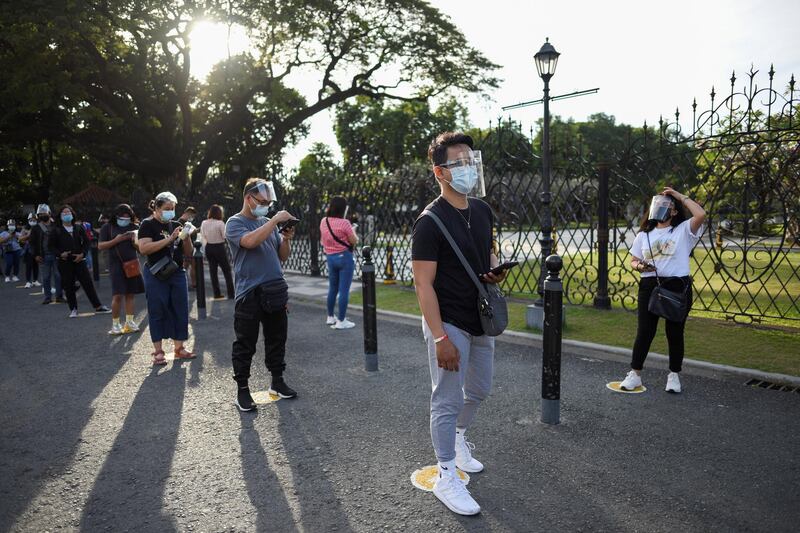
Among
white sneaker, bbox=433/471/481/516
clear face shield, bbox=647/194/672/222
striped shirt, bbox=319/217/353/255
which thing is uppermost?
clear face shield, bbox=647/194/672/222

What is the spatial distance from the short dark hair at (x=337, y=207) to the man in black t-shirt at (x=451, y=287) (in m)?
4.86

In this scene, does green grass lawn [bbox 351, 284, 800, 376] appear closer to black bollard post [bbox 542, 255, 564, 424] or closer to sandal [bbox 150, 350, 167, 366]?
black bollard post [bbox 542, 255, 564, 424]

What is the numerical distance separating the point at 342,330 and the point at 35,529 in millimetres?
5268

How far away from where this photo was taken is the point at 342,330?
8188 mm

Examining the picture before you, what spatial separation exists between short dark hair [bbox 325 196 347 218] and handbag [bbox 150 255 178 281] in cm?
247

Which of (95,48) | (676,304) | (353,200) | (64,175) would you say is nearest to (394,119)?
(64,175)

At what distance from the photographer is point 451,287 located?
3.13m

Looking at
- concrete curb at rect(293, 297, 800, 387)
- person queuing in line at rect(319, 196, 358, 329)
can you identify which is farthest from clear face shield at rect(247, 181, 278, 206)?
concrete curb at rect(293, 297, 800, 387)

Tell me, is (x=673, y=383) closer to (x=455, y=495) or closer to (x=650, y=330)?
(x=650, y=330)

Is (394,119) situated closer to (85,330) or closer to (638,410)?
(85,330)

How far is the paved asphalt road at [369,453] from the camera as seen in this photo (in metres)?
3.12

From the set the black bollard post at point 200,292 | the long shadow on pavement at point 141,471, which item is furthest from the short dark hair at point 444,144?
the black bollard post at point 200,292

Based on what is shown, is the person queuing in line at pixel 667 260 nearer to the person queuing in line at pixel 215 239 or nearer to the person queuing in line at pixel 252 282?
the person queuing in line at pixel 252 282

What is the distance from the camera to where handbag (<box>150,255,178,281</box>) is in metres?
6.23
